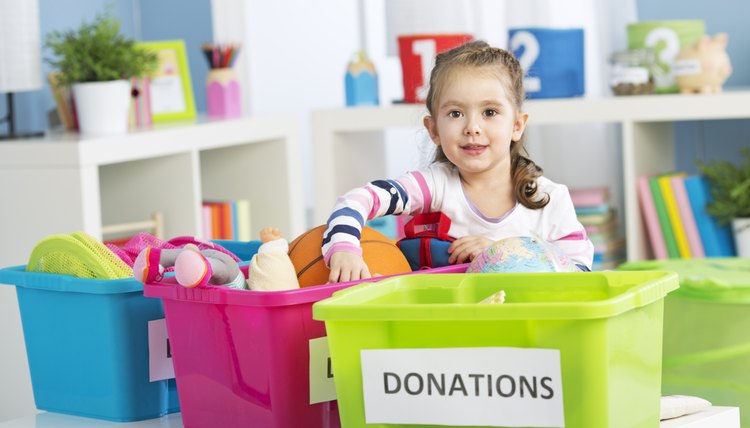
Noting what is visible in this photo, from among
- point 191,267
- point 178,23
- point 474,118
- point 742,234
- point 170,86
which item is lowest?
point 742,234

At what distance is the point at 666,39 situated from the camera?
115 inches

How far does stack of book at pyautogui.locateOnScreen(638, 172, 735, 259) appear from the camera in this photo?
281 cm

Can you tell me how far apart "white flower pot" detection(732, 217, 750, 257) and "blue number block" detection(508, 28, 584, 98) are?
0.51 m

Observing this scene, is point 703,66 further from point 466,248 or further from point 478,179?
point 466,248

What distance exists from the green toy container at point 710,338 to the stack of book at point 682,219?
3.89 feet

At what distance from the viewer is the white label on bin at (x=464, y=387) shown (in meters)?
0.85

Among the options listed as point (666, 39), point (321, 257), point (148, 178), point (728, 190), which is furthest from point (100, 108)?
point (321, 257)

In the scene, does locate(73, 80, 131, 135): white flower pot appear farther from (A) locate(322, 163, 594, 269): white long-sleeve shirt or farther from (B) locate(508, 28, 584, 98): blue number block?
(A) locate(322, 163, 594, 269): white long-sleeve shirt

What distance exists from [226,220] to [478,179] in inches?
69.6

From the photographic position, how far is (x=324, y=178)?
121 inches

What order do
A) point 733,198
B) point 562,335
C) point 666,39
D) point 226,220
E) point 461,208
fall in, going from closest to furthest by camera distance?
point 562,335 → point 461,208 → point 733,198 → point 666,39 → point 226,220

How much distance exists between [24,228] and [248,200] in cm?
91

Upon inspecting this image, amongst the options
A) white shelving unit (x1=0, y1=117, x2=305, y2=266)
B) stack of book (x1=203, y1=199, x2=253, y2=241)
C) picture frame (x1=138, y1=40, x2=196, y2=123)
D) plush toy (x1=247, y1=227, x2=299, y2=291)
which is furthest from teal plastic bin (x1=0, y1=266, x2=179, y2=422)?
picture frame (x1=138, y1=40, x2=196, y2=123)

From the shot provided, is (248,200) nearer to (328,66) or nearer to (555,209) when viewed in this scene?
(328,66)
